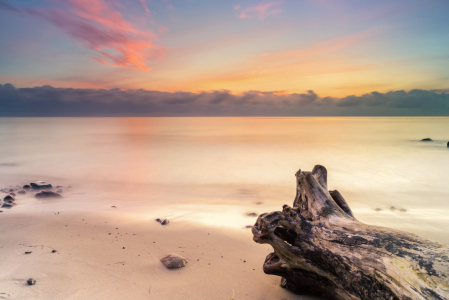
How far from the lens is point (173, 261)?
3.68 meters

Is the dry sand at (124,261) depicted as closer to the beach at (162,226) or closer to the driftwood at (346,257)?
the beach at (162,226)

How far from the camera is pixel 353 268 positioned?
97.5 inches

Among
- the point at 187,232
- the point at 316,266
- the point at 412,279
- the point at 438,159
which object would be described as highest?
the point at 412,279

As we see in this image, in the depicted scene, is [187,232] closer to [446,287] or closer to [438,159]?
[446,287]

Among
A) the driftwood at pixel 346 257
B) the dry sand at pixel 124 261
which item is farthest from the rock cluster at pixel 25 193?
the driftwood at pixel 346 257

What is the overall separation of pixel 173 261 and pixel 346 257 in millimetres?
2197

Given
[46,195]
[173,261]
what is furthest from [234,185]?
[173,261]

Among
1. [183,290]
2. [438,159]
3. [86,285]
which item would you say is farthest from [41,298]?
[438,159]

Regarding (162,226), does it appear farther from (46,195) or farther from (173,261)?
(46,195)

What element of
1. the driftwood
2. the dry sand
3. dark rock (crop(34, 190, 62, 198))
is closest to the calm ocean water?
dark rock (crop(34, 190, 62, 198))

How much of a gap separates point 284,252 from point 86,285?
234cm

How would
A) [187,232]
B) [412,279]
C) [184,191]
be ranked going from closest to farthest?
1. [412,279]
2. [187,232]
3. [184,191]

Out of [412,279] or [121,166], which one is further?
[121,166]

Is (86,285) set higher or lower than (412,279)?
lower
